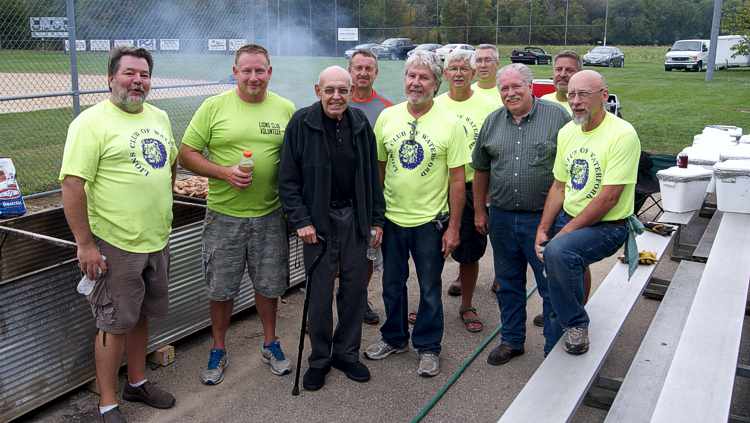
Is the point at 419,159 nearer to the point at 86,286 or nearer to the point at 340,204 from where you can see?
the point at 340,204

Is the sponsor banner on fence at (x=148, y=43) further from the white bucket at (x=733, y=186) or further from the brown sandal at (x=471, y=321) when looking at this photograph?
the white bucket at (x=733, y=186)

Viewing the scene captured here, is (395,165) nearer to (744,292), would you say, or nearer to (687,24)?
(744,292)

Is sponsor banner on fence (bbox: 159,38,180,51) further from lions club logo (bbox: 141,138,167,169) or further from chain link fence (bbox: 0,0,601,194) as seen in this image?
lions club logo (bbox: 141,138,167,169)

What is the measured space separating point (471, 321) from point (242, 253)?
182 centimetres

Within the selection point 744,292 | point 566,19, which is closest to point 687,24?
point 566,19

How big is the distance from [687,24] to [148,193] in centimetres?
5187

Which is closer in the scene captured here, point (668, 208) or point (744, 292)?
point (744, 292)

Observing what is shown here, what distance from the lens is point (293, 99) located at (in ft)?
48.5

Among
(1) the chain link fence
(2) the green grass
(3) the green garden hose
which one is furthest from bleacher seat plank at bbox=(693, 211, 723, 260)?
(2) the green grass

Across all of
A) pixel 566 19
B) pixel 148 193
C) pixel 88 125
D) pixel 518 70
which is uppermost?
pixel 566 19

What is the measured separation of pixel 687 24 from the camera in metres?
48.0

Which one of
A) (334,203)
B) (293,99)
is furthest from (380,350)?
(293,99)

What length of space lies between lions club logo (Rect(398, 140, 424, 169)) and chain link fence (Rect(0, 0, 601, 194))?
4058 mm

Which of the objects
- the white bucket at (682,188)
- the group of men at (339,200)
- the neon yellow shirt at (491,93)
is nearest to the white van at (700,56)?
the white bucket at (682,188)
